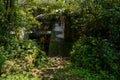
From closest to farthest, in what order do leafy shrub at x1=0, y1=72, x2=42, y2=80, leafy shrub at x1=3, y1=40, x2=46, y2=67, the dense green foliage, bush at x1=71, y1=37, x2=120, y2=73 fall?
leafy shrub at x1=0, y1=72, x2=42, y2=80, bush at x1=71, y1=37, x2=120, y2=73, the dense green foliage, leafy shrub at x1=3, y1=40, x2=46, y2=67

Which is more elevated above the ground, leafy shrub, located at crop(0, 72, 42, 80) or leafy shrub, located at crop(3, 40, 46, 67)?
leafy shrub, located at crop(3, 40, 46, 67)

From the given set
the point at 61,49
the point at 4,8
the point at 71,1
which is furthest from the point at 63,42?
the point at 4,8

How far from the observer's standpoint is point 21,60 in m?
7.33

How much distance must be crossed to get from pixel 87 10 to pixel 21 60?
339cm

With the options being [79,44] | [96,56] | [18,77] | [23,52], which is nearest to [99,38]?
[79,44]

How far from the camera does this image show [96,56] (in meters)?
7.55

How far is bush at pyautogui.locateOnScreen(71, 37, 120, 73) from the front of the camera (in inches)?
275

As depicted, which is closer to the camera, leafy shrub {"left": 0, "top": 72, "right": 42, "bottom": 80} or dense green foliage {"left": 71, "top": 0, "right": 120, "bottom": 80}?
leafy shrub {"left": 0, "top": 72, "right": 42, "bottom": 80}

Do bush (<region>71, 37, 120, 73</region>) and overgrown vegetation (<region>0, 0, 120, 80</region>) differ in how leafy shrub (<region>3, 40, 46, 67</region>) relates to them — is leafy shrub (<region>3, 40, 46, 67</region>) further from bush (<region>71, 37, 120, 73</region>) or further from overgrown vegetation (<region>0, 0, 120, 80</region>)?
bush (<region>71, 37, 120, 73</region>)

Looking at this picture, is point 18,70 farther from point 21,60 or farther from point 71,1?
point 71,1

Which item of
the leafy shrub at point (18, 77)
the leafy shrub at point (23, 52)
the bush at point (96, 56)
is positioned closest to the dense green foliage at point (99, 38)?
the bush at point (96, 56)

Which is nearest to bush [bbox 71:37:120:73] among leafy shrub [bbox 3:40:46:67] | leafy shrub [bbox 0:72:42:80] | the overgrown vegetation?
the overgrown vegetation

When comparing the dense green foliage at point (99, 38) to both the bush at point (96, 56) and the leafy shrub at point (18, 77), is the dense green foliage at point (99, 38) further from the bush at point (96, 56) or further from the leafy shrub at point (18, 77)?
the leafy shrub at point (18, 77)

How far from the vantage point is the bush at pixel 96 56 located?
6.99 meters
